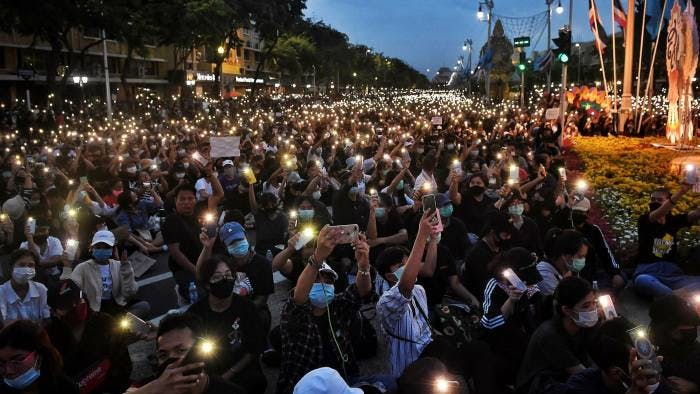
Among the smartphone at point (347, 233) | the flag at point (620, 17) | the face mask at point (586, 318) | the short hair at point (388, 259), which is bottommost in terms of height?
the face mask at point (586, 318)

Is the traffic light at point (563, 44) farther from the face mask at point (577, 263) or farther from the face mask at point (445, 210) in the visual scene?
the face mask at point (577, 263)

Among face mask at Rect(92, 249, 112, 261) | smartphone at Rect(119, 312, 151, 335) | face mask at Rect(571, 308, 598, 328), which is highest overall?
face mask at Rect(571, 308, 598, 328)

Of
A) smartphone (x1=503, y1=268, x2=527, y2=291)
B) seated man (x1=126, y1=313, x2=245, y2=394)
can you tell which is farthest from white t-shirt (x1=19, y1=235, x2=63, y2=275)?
smartphone (x1=503, y1=268, x2=527, y2=291)

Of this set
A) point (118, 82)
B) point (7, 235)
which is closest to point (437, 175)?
point (7, 235)

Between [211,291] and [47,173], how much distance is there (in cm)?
687

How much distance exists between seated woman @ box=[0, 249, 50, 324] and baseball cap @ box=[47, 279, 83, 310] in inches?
41.0

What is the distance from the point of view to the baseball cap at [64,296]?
4.46 metres

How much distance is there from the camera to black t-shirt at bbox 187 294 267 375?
4.48m

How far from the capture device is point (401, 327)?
4.23 m

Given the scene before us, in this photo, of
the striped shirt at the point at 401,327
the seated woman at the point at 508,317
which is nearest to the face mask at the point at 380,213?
the seated woman at the point at 508,317

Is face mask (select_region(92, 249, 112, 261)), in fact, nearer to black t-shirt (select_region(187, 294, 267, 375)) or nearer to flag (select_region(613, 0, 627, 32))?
black t-shirt (select_region(187, 294, 267, 375))

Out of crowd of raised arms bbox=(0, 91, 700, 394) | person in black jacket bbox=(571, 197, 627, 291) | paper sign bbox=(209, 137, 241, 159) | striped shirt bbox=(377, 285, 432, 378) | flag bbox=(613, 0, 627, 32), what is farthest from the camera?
flag bbox=(613, 0, 627, 32)

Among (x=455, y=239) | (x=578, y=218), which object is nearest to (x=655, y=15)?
(x=578, y=218)

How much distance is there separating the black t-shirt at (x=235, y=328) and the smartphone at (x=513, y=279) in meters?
1.91
